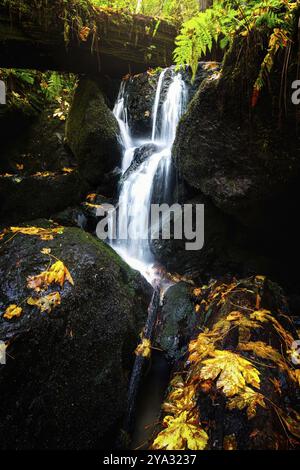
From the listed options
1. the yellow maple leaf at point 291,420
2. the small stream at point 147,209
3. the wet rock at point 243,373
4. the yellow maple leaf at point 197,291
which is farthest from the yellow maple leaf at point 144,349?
the yellow maple leaf at point 291,420

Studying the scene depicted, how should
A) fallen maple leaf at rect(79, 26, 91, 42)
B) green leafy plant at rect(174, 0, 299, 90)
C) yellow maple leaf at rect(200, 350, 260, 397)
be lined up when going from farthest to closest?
fallen maple leaf at rect(79, 26, 91, 42) < green leafy plant at rect(174, 0, 299, 90) < yellow maple leaf at rect(200, 350, 260, 397)

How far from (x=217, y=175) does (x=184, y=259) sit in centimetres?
157

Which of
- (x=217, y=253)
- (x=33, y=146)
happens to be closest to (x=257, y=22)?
(x=217, y=253)

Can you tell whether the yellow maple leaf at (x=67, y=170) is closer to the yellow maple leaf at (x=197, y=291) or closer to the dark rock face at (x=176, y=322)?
the dark rock face at (x=176, y=322)

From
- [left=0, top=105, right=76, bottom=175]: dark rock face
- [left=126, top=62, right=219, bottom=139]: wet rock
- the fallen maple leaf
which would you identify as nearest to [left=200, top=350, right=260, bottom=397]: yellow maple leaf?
[left=0, top=105, right=76, bottom=175]: dark rock face

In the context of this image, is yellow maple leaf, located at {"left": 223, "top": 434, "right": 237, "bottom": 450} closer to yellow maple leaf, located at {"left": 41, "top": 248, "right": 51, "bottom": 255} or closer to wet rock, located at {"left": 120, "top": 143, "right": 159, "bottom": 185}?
yellow maple leaf, located at {"left": 41, "top": 248, "right": 51, "bottom": 255}

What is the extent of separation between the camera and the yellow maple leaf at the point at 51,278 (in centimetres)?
302

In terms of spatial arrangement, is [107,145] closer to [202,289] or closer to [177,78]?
[177,78]

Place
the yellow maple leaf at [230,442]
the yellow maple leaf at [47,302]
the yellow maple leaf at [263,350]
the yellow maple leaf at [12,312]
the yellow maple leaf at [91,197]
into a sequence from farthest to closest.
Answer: the yellow maple leaf at [91,197]
the yellow maple leaf at [47,302]
the yellow maple leaf at [12,312]
the yellow maple leaf at [263,350]
the yellow maple leaf at [230,442]

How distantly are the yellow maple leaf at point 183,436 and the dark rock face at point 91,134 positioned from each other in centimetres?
511

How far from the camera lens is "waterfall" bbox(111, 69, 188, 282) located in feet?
17.9

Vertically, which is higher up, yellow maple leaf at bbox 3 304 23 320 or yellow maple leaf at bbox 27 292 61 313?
yellow maple leaf at bbox 27 292 61 313

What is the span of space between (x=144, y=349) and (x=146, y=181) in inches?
137

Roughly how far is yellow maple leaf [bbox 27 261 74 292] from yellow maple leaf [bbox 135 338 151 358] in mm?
1175
